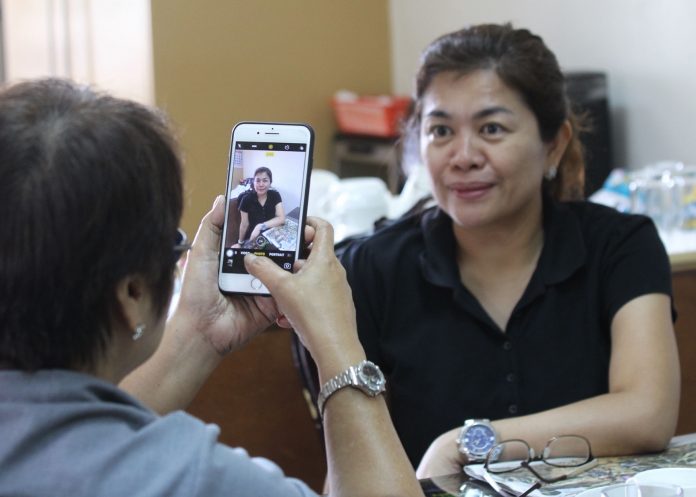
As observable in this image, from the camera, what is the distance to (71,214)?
0.78 m

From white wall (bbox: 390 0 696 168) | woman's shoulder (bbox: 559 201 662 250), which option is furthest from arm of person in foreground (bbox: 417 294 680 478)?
white wall (bbox: 390 0 696 168)

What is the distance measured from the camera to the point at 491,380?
5.34 ft

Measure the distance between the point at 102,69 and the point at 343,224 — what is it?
224 centimetres

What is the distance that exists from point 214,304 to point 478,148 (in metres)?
0.62

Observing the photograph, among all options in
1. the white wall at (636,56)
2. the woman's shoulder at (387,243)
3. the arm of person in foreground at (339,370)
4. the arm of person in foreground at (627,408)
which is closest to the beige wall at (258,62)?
the white wall at (636,56)

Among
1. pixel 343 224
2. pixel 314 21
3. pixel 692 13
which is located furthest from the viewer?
pixel 314 21

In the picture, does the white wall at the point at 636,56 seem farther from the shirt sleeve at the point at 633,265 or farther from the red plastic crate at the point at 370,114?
the shirt sleeve at the point at 633,265

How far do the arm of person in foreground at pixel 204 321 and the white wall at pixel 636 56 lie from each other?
2.16 metres

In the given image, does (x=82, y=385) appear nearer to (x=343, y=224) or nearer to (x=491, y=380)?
(x=491, y=380)

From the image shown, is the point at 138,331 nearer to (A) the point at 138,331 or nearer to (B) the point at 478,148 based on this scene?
(A) the point at 138,331

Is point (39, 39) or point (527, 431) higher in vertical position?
point (39, 39)

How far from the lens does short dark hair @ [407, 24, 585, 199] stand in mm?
1725

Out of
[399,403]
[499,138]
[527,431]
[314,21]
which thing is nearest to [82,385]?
[527,431]

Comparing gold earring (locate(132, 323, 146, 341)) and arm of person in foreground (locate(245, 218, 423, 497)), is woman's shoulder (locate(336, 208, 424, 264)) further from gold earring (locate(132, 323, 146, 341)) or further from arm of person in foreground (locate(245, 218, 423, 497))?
gold earring (locate(132, 323, 146, 341))
